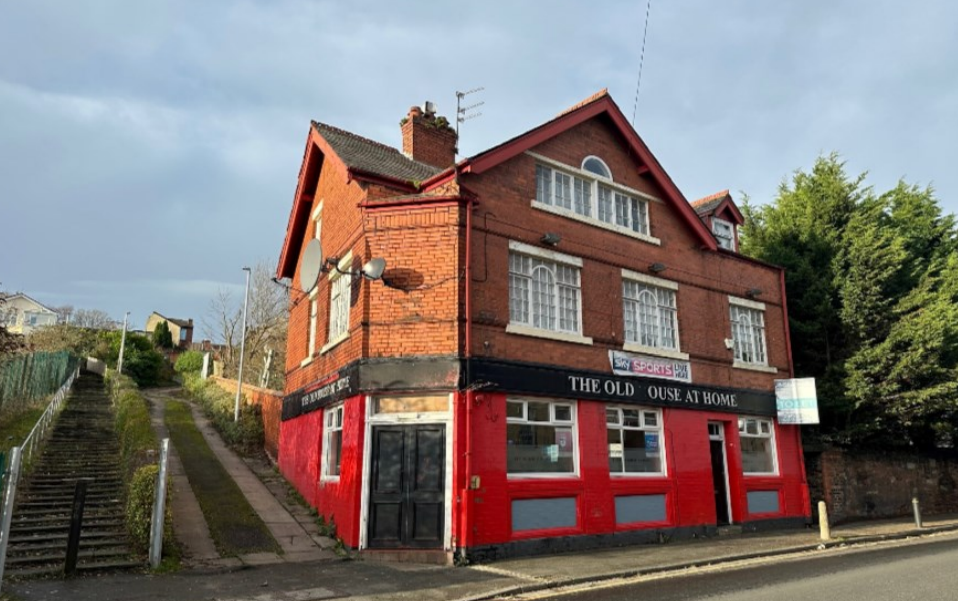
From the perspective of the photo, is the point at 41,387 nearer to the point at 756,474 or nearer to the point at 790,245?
→ the point at 756,474

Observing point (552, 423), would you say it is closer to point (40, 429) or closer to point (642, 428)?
point (642, 428)

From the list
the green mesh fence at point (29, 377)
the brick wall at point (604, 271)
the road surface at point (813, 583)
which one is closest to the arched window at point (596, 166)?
the brick wall at point (604, 271)

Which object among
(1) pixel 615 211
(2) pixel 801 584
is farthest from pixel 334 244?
(2) pixel 801 584

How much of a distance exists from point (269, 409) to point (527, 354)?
1110 cm

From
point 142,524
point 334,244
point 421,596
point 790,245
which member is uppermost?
point 790,245

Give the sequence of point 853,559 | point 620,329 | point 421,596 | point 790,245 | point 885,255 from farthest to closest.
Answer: point 790,245 → point 885,255 → point 620,329 → point 853,559 → point 421,596

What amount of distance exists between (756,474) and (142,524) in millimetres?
14125

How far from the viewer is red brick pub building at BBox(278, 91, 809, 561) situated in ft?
38.8

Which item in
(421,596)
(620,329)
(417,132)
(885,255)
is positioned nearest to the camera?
(421,596)

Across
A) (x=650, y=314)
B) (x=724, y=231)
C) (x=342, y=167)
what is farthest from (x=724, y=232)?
(x=342, y=167)

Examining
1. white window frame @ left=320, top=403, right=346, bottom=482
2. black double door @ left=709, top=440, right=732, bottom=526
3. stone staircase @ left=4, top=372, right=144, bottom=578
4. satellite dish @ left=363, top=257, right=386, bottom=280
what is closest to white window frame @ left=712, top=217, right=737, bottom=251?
black double door @ left=709, top=440, right=732, bottom=526

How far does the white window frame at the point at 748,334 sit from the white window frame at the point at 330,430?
10.4 m

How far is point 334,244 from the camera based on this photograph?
50.8 feet

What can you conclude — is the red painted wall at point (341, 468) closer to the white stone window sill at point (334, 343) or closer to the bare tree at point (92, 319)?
the white stone window sill at point (334, 343)
